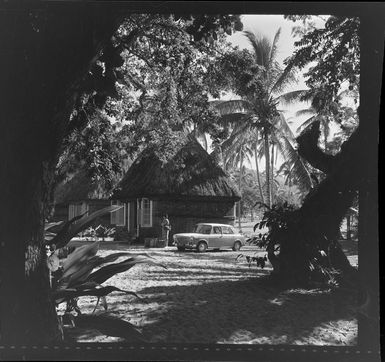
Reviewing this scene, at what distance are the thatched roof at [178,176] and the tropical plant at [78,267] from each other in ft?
5.06

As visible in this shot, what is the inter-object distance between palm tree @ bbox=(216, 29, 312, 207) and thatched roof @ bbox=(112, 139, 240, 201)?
752mm

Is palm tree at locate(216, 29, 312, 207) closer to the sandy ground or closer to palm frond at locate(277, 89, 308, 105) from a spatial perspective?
palm frond at locate(277, 89, 308, 105)

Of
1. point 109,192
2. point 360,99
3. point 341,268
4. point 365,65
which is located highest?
point 365,65

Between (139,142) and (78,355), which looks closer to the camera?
(78,355)

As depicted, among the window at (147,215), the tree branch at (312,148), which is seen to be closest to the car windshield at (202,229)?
the window at (147,215)

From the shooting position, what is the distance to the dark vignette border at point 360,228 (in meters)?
2.95

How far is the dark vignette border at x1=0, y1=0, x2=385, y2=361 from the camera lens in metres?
2.95

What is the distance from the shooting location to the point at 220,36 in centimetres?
375

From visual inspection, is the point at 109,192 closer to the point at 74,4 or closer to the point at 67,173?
the point at 67,173

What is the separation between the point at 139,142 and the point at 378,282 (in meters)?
3.30

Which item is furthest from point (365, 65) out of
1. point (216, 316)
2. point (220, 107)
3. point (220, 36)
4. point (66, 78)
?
point (216, 316)

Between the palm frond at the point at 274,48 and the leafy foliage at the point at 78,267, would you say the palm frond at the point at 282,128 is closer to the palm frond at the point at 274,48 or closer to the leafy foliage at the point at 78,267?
the palm frond at the point at 274,48

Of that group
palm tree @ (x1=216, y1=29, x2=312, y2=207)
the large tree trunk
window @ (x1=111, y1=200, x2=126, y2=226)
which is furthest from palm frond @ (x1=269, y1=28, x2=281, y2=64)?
window @ (x1=111, y1=200, x2=126, y2=226)

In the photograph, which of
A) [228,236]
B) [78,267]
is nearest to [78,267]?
[78,267]
